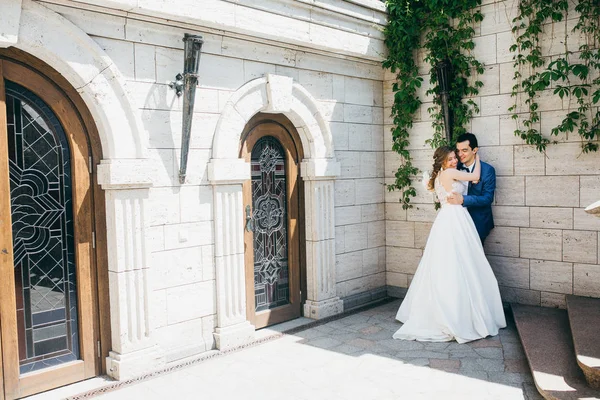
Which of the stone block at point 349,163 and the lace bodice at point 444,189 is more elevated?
the stone block at point 349,163

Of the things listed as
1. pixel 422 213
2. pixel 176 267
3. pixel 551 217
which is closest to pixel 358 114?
pixel 422 213

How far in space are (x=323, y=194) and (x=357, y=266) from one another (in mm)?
1110

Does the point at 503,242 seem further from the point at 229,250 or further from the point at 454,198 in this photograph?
the point at 229,250

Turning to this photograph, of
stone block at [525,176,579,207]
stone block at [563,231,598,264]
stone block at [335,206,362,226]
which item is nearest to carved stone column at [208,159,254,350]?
stone block at [335,206,362,226]

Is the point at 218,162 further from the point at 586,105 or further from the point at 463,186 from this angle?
the point at 586,105

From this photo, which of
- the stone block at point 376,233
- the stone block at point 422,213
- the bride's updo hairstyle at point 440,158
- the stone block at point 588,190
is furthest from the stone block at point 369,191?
the stone block at point 588,190

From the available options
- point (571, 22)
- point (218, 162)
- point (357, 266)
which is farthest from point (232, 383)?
point (571, 22)

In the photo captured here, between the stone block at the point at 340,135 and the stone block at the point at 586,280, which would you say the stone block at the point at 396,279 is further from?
the stone block at the point at 586,280

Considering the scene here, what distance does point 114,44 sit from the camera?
438 centimetres

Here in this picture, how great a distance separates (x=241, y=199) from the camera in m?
5.27

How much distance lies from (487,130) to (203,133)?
3.22 metres

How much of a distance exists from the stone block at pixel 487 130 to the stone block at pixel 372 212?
4.81ft

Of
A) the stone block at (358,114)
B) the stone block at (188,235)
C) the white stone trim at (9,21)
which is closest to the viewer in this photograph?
the white stone trim at (9,21)

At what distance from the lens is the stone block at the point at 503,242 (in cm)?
611
